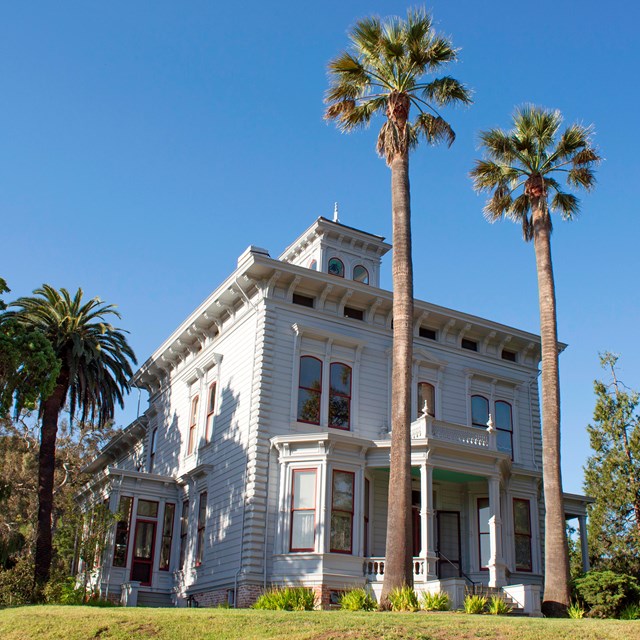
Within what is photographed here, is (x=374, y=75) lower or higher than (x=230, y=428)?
higher

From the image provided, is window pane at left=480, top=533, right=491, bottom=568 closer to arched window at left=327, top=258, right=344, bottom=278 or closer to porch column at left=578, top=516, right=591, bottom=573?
porch column at left=578, top=516, right=591, bottom=573

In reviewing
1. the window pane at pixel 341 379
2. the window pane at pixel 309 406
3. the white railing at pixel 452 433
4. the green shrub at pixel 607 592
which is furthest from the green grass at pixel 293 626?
the window pane at pixel 341 379

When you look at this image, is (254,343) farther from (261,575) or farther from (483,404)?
(483,404)

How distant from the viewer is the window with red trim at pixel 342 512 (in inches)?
929

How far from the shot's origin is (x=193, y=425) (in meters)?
30.0

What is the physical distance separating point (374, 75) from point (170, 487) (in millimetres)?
16010

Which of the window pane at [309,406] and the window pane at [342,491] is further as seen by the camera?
the window pane at [309,406]

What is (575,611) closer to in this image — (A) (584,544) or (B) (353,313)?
(A) (584,544)

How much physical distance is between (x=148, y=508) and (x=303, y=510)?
25.6 feet

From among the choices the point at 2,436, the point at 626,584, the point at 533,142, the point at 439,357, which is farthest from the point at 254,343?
the point at 2,436

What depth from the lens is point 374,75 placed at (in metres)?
23.8

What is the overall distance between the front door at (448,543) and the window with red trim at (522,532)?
84.6 inches

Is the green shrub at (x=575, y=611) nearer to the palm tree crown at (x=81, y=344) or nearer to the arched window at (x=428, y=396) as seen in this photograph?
the arched window at (x=428, y=396)

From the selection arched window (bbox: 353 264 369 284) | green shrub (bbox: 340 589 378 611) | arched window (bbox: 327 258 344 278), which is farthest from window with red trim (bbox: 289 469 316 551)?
arched window (bbox: 353 264 369 284)
